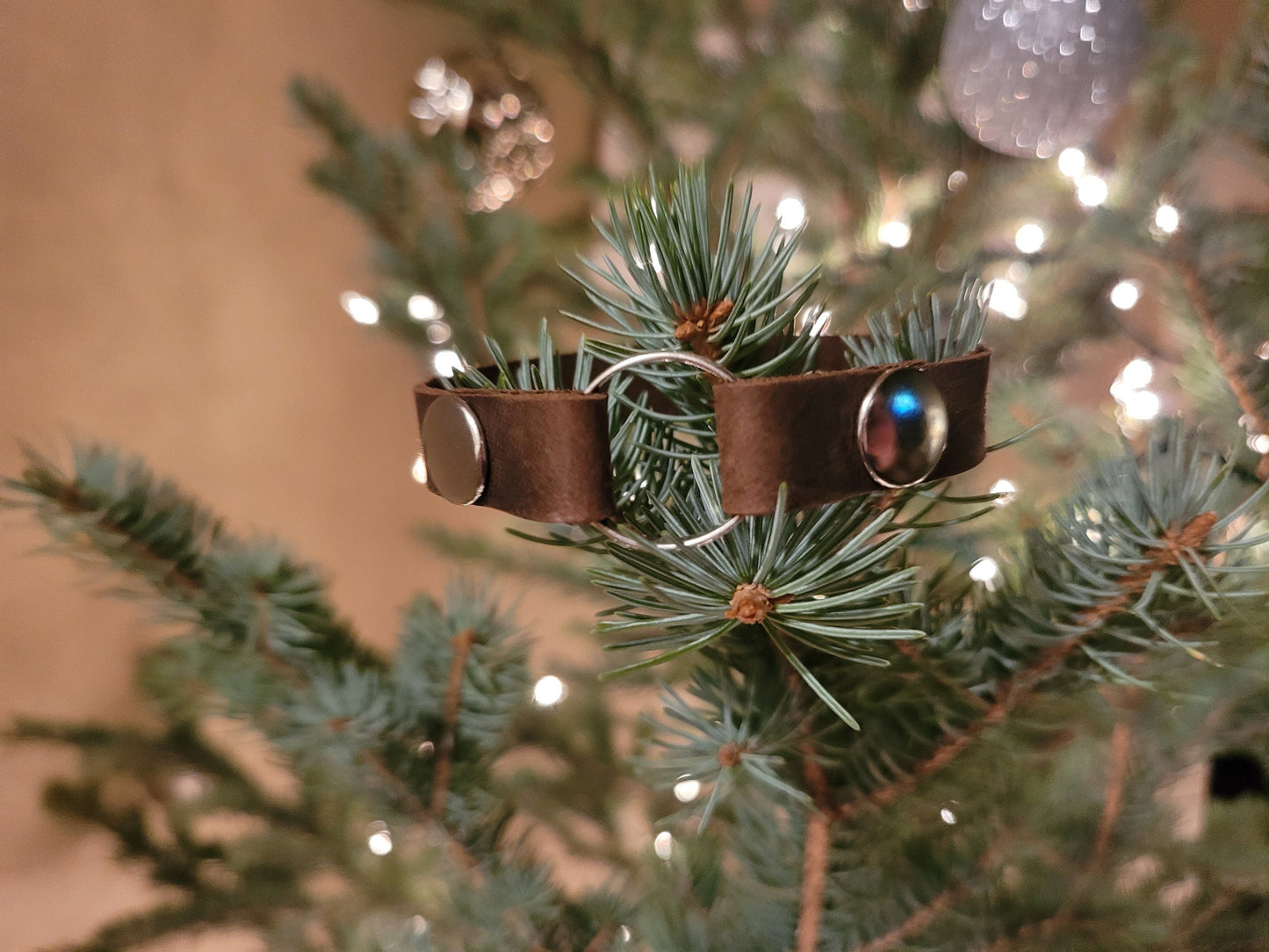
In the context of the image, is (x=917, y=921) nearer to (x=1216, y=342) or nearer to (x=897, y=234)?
(x=1216, y=342)

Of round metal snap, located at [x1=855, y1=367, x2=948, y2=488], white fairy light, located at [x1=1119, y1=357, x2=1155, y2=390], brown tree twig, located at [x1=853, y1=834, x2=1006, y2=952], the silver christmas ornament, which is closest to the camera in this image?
round metal snap, located at [x1=855, y1=367, x2=948, y2=488]

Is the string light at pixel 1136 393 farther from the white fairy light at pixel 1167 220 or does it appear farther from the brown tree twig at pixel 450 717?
the brown tree twig at pixel 450 717

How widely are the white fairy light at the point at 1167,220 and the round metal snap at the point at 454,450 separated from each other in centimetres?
34

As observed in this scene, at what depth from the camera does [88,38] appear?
0.56 meters

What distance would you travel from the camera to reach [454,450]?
193mm

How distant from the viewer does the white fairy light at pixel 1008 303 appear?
0.51 meters

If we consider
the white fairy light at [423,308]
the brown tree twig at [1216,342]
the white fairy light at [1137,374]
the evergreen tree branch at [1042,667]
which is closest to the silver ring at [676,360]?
the evergreen tree branch at [1042,667]

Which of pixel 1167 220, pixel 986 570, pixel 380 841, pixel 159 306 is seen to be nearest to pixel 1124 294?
pixel 1167 220

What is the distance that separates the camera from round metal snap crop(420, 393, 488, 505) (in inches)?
7.4

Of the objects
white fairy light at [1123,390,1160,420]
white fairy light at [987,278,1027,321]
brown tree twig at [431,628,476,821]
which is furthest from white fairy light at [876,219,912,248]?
brown tree twig at [431,628,476,821]

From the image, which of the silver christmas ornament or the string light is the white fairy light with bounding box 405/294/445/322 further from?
the string light

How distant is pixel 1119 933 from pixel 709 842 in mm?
162

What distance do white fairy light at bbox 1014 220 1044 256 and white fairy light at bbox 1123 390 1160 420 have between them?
0.38ft

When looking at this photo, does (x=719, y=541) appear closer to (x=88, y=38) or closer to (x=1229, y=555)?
(x=1229, y=555)
